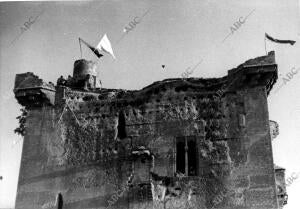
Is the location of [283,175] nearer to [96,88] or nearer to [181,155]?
[181,155]

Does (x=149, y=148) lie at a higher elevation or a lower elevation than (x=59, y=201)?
higher

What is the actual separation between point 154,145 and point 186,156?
42.1 inches

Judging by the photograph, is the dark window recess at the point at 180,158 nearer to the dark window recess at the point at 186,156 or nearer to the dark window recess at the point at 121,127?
the dark window recess at the point at 186,156

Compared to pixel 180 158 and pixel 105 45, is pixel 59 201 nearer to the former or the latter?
pixel 180 158

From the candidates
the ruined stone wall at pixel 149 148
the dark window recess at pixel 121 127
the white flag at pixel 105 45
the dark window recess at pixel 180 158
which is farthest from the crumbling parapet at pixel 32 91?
the dark window recess at pixel 180 158

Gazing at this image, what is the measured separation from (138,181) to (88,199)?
167cm

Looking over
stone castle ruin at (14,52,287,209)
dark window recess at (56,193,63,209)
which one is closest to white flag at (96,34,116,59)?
stone castle ruin at (14,52,287,209)

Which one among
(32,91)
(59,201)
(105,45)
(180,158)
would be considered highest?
(105,45)

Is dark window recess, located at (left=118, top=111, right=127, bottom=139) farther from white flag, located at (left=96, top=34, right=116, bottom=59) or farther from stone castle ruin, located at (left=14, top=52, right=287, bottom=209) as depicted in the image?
white flag, located at (left=96, top=34, right=116, bottom=59)

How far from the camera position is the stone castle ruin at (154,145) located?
1399 centimetres

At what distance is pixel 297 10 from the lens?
13.3 m

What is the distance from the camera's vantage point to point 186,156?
14.6m

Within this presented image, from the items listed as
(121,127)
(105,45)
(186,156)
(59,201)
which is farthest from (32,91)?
(186,156)

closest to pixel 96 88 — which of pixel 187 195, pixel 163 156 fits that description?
pixel 163 156
